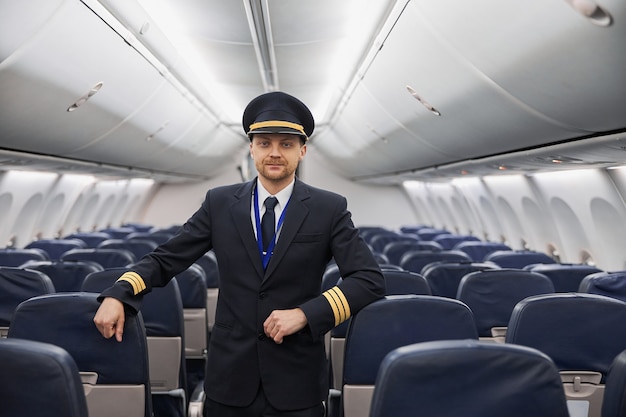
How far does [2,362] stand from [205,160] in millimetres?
17297

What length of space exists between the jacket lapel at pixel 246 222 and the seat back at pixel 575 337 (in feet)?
4.44

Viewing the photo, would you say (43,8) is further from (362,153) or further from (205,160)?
(205,160)

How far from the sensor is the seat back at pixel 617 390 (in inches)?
84.7

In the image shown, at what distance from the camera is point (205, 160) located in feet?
63.2

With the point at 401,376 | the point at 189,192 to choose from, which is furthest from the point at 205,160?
the point at 401,376

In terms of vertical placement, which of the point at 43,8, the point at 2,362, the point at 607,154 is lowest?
the point at 2,362

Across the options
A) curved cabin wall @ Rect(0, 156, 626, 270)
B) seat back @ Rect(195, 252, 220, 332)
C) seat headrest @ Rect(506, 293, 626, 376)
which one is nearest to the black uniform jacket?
seat headrest @ Rect(506, 293, 626, 376)

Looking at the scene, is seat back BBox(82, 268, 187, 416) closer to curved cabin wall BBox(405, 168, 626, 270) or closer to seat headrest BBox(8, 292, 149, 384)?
seat headrest BBox(8, 292, 149, 384)

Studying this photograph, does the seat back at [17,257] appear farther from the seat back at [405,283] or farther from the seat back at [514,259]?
the seat back at [514,259]

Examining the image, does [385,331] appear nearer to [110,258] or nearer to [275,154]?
[275,154]

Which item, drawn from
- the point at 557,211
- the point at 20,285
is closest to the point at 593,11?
the point at 20,285

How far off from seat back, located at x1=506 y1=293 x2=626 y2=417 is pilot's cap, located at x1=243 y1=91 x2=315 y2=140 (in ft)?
4.60

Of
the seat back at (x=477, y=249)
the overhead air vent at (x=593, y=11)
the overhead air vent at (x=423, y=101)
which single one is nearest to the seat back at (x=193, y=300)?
the overhead air vent at (x=423, y=101)

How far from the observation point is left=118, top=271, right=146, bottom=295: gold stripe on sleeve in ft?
9.11
